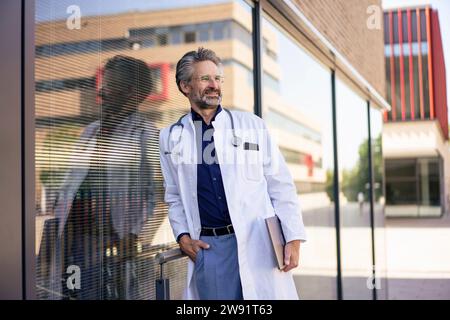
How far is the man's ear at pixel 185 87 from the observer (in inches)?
109

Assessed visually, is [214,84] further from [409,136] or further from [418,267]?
[409,136]

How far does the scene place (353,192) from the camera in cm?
677

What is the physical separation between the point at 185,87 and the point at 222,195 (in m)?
0.54

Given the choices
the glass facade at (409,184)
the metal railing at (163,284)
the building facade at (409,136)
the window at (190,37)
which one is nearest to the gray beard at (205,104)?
the window at (190,37)

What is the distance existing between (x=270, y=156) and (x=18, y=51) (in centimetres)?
114

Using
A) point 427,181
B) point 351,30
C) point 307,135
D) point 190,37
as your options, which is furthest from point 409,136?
point 190,37

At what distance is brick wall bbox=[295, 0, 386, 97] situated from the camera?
4.72 m

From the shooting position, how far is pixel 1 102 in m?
2.13

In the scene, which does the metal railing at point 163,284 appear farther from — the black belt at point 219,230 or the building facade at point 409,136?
the building facade at point 409,136

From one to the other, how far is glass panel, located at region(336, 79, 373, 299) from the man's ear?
338 centimetres

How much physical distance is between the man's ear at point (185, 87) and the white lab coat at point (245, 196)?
0.43 ft

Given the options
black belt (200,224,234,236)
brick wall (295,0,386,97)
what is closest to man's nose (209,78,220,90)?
black belt (200,224,234,236)
